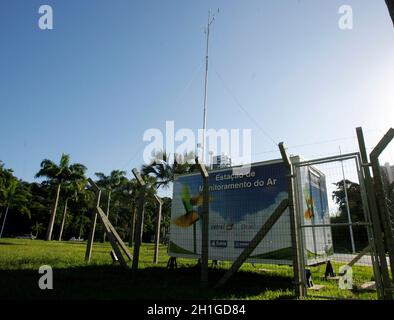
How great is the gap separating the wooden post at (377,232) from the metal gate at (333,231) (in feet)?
0.39

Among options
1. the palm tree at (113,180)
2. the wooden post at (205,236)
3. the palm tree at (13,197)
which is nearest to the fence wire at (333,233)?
the wooden post at (205,236)

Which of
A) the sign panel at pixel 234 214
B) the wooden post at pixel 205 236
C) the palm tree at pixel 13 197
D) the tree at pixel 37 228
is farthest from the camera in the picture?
the tree at pixel 37 228

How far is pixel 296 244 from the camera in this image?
6.09m

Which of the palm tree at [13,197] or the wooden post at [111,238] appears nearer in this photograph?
the wooden post at [111,238]

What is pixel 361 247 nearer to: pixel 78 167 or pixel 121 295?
pixel 121 295

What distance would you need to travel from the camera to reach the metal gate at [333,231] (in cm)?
599

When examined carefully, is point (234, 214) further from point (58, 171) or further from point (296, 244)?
point (58, 171)

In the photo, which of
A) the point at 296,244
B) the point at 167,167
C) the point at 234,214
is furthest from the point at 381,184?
the point at 167,167

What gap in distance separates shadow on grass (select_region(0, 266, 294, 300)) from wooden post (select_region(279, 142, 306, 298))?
12.1 inches

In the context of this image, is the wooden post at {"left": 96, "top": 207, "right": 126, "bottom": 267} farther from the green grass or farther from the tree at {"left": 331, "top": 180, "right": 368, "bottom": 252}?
the tree at {"left": 331, "top": 180, "right": 368, "bottom": 252}

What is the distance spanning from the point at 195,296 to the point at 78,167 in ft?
150

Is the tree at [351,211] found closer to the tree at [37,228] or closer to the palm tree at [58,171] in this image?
the palm tree at [58,171]

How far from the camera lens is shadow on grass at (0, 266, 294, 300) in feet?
19.0
